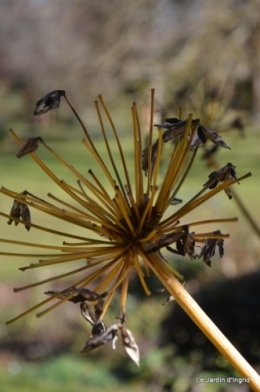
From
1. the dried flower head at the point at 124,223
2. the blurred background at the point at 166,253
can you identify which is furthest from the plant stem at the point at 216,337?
the blurred background at the point at 166,253

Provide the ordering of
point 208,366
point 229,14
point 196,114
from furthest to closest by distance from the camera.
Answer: point 229,14
point 208,366
point 196,114

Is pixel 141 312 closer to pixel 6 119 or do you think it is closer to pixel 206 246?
pixel 206 246

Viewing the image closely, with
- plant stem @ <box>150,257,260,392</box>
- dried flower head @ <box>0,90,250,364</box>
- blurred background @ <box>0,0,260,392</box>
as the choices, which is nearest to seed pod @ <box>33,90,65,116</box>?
dried flower head @ <box>0,90,250,364</box>

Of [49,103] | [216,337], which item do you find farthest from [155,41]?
[216,337]

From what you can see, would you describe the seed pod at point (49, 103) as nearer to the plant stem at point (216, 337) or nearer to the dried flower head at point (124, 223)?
the dried flower head at point (124, 223)

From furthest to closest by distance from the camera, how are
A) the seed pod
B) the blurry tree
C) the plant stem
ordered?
the blurry tree < the seed pod < the plant stem

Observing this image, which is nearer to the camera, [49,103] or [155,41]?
[49,103]

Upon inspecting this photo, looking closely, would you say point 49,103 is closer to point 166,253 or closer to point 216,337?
point 216,337

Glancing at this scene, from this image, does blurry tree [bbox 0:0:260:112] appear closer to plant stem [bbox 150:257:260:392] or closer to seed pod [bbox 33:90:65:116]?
seed pod [bbox 33:90:65:116]

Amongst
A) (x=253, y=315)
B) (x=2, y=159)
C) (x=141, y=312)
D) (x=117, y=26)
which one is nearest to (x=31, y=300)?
(x=141, y=312)

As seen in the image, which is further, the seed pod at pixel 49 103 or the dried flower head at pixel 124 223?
the seed pod at pixel 49 103

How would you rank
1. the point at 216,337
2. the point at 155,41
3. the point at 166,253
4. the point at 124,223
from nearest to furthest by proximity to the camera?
the point at 216,337, the point at 124,223, the point at 166,253, the point at 155,41
